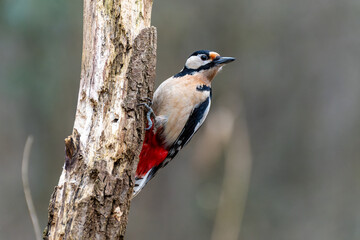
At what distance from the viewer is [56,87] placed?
6684 millimetres

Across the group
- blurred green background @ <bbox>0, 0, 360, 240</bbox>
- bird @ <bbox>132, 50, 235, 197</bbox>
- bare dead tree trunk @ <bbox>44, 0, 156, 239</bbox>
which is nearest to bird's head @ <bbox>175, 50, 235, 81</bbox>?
bird @ <bbox>132, 50, 235, 197</bbox>

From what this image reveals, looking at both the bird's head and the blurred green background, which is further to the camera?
the blurred green background

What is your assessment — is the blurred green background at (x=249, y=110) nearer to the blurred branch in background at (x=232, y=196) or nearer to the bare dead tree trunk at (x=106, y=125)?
the blurred branch in background at (x=232, y=196)

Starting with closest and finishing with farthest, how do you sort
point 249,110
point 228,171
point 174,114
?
point 228,171
point 174,114
point 249,110

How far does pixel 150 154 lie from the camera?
3.58 metres

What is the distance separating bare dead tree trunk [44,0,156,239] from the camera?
246 cm

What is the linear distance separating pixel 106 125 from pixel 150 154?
964mm

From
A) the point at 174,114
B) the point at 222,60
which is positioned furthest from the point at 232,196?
the point at 222,60

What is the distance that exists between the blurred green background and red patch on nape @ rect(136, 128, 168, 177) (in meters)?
2.81

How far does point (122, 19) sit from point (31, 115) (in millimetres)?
4411

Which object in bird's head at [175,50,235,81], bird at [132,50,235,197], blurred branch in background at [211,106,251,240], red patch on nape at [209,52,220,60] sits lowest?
blurred branch in background at [211,106,251,240]

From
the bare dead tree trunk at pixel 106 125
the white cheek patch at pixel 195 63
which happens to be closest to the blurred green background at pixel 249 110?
the white cheek patch at pixel 195 63

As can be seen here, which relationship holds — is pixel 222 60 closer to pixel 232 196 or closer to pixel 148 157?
pixel 148 157

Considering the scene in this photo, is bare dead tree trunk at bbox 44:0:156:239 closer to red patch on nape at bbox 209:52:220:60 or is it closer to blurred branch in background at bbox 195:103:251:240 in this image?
blurred branch in background at bbox 195:103:251:240
